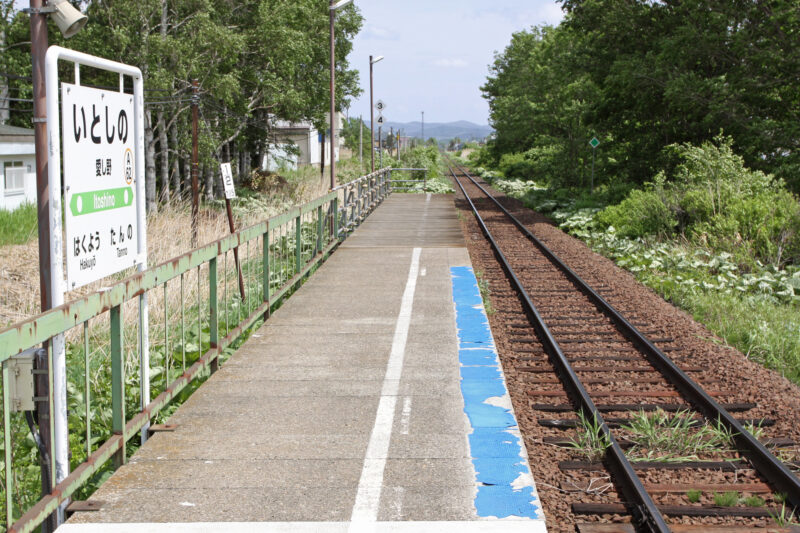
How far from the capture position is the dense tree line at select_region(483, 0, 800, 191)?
21016mm

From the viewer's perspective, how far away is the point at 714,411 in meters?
6.82

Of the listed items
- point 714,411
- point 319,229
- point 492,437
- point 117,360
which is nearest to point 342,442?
point 492,437

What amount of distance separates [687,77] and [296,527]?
68.1 ft

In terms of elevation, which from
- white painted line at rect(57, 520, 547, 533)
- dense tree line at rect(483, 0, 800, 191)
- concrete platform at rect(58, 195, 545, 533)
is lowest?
white painted line at rect(57, 520, 547, 533)

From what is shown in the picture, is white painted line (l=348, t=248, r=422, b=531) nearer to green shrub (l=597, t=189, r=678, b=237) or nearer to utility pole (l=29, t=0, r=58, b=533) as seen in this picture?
utility pole (l=29, t=0, r=58, b=533)

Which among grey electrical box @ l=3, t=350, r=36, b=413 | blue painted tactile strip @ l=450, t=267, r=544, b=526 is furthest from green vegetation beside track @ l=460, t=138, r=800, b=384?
grey electrical box @ l=3, t=350, r=36, b=413

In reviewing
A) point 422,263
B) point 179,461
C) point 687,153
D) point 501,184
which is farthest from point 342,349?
point 501,184

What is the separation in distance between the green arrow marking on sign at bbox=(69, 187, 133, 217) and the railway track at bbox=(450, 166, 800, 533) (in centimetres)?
337

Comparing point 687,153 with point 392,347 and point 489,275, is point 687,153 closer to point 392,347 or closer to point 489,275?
point 489,275

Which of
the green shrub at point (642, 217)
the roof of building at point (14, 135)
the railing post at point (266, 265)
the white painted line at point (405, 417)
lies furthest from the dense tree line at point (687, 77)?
the roof of building at point (14, 135)

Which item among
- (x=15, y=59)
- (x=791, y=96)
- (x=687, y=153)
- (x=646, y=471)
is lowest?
(x=646, y=471)

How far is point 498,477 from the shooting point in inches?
202

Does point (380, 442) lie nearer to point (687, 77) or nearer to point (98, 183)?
point (98, 183)

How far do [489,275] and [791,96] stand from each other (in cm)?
1235
